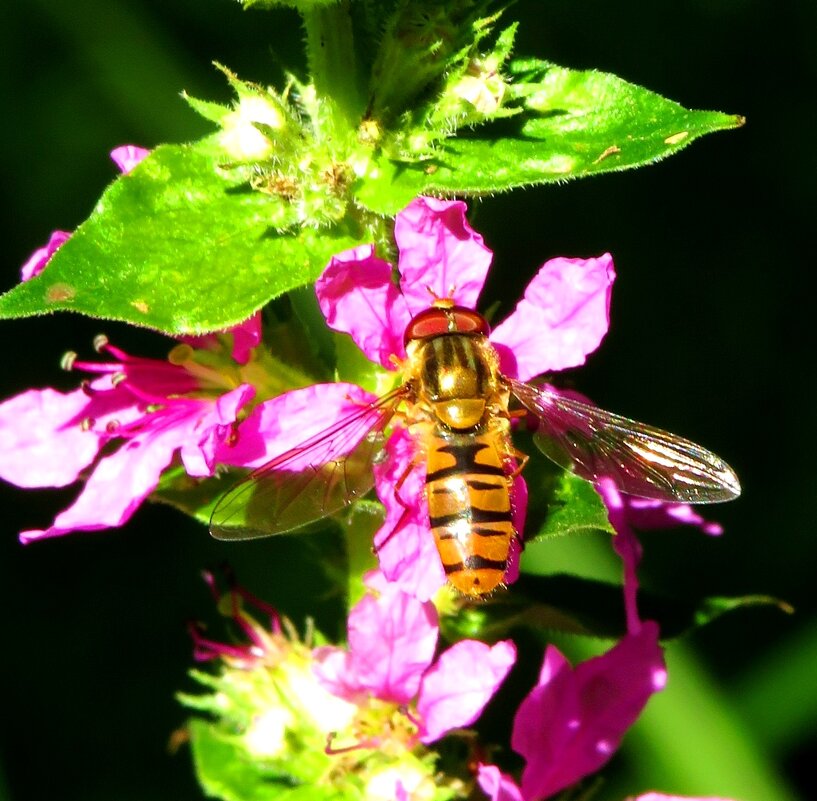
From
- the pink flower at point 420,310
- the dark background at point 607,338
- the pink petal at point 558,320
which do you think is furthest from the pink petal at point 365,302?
the dark background at point 607,338

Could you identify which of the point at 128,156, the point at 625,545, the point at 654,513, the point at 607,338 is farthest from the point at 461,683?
the point at 607,338

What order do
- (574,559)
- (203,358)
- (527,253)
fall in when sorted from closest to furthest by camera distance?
(203,358)
(574,559)
(527,253)

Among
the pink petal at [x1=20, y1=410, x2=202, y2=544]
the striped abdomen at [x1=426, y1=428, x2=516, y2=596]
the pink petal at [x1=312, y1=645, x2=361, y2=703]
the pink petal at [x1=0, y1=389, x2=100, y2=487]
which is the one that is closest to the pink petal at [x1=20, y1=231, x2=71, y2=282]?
the pink petal at [x1=0, y1=389, x2=100, y2=487]

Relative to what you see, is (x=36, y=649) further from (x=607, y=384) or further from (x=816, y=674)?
(x=816, y=674)

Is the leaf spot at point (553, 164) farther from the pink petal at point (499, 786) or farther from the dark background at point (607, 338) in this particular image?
the dark background at point (607, 338)

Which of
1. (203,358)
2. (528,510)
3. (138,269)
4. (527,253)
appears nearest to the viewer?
(138,269)

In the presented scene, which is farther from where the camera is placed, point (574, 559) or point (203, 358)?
point (574, 559)

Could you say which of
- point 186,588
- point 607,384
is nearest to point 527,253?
point 607,384
